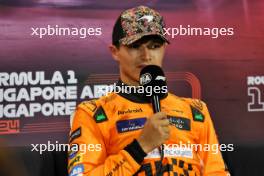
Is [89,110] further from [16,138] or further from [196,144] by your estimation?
[16,138]

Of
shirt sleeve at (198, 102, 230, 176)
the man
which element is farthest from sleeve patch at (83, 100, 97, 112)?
shirt sleeve at (198, 102, 230, 176)

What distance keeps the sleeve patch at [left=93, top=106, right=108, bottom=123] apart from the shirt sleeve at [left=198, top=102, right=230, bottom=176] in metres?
0.30

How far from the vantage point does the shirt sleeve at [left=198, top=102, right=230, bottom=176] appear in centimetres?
141

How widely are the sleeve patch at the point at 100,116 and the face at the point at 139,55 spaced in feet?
0.41

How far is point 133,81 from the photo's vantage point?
1422 millimetres

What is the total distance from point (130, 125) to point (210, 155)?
265 mm

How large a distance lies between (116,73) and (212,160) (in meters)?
0.72

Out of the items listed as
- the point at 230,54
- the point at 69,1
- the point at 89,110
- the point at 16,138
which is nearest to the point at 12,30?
the point at 69,1

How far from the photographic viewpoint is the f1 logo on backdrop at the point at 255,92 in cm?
213

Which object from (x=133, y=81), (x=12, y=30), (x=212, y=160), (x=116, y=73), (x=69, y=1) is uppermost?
(x=69, y=1)

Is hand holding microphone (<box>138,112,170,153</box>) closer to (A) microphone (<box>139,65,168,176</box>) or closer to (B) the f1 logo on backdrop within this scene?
(A) microphone (<box>139,65,168,176</box>)

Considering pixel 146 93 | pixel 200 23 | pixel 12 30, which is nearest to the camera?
pixel 146 93

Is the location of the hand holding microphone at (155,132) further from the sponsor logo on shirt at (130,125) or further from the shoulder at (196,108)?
the shoulder at (196,108)

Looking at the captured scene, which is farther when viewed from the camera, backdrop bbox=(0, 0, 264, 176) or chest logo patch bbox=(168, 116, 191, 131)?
backdrop bbox=(0, 0, 264, 176)
